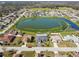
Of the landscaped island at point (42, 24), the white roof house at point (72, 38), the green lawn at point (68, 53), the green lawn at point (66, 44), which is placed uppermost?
the landscaped island at point (42, 24)

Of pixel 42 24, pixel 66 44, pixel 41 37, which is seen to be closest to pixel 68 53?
pixel 66 44

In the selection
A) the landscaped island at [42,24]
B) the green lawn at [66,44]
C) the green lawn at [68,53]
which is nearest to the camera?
the green lawn at [68,53]

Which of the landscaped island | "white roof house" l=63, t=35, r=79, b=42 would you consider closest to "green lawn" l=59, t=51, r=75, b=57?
"white roof house" l=63, t=35, r=79, b=42

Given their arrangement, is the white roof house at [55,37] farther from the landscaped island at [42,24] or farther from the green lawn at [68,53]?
the green lawn at [68,53]

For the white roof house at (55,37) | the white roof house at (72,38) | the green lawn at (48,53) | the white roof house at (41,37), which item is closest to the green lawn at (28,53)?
the green lawn at (48,53)

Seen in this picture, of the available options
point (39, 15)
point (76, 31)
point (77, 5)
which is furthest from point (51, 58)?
point (77, 5)

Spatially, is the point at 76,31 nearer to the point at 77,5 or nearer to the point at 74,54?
the point at 74,54

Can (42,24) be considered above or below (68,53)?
above

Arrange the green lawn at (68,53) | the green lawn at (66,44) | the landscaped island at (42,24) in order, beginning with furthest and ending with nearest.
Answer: the landscaped island at (42,24), the green lawn at (66,44), the green lawn at (68,53)

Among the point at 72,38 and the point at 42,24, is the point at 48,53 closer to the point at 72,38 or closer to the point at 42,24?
the point at 72,38

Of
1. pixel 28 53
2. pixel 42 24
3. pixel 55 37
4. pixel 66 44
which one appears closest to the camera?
pixel 28 53

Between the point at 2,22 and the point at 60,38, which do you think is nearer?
the point at 60,38
